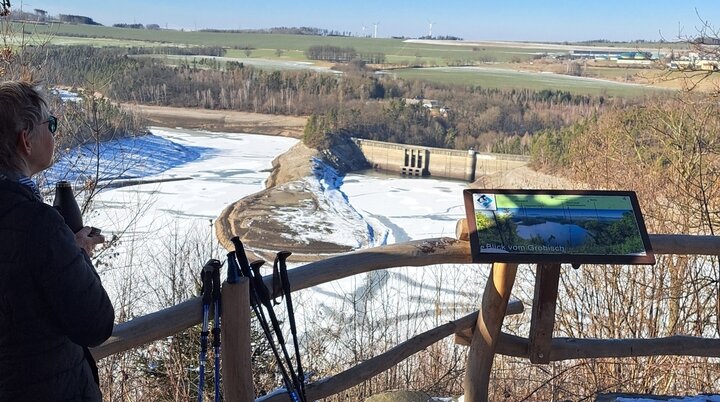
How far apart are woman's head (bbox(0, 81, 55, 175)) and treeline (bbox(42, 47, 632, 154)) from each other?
164ft

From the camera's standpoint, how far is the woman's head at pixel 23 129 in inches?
57.7

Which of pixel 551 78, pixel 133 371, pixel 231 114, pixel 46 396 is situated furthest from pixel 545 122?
pixel 46 396

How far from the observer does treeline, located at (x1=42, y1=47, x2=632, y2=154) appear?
59.9 m

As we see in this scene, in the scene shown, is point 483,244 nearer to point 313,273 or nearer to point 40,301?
point 313,273

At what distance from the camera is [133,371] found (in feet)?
21.5

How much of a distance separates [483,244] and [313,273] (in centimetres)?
66

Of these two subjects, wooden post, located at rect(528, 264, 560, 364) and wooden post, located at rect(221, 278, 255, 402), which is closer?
wooden post, located at rect(221, 278, 255, 402)

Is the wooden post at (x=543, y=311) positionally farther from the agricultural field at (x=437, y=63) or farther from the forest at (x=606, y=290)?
the agricultural field at (x=437, y=63)

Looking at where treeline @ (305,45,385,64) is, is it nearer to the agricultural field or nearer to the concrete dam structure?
the agricultural field

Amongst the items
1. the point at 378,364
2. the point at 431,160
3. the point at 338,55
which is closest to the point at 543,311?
the point at 378,364

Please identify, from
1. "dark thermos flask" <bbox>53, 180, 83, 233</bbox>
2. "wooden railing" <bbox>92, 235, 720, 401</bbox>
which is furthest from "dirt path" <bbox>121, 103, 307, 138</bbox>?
"dark thermos flask" <bbox>53, 180, 83, 233</bbox>

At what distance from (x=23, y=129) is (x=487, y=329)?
2136mm

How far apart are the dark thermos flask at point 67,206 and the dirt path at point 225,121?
59560 millimetres

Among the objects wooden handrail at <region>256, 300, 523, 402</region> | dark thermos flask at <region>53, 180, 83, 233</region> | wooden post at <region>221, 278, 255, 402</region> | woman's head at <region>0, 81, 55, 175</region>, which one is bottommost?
wooden handrail at <region>256, 300, 523, 402</region>
